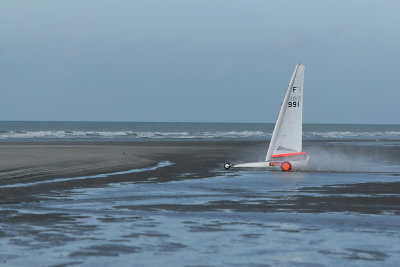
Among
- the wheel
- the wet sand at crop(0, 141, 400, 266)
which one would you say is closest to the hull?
the wheel

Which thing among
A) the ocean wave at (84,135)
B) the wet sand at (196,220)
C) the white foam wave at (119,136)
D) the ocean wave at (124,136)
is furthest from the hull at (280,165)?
the ocean wave at (84,135)

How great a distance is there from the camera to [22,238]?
44.5 ft

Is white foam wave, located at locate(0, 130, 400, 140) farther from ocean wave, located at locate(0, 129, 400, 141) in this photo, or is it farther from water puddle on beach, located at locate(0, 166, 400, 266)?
water puddle on beach, located at locate(0, 166, 400, 266)

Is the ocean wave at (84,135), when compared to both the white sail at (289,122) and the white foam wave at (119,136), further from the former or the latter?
the white sail at (289,122)

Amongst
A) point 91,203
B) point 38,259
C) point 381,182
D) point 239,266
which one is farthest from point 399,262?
point 381,182

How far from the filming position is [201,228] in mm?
15188

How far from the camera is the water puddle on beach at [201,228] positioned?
11953 mm

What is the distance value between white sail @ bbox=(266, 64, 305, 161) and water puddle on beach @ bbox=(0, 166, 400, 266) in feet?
37.2

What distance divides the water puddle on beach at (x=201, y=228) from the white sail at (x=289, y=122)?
11.3 metres

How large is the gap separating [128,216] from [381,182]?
14315 millimetres

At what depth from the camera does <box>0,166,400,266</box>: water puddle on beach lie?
11953 millimetres

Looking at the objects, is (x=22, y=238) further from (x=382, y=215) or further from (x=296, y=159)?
(x=296, y=159)

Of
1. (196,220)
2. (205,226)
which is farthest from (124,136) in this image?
(205,226)

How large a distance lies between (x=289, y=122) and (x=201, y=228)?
848 inches
